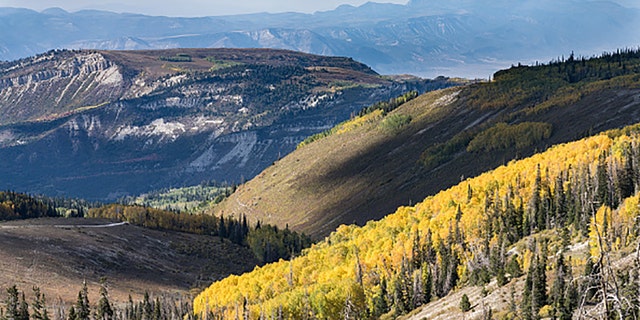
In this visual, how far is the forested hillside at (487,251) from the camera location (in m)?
95.8

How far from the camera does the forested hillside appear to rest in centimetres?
9575

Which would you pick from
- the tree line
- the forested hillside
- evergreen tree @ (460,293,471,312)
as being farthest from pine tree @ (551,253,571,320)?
the tree line

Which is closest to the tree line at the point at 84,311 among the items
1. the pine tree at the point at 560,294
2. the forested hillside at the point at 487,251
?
→ the forested hillside at the point at 487,251

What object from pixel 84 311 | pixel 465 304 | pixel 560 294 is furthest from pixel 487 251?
pixel 84 311

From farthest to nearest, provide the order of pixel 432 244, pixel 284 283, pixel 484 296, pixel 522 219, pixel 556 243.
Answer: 1. pixel 284 283
2. pixel 432 244
3. pixel 522 219
4. pixel 556 243
5. pixel 484 296

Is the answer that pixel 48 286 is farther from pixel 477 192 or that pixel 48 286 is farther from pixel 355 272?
pixel 477 192

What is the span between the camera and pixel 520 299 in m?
89.2

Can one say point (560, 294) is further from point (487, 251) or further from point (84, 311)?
point (84, 311)

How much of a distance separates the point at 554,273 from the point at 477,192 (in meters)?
81.6

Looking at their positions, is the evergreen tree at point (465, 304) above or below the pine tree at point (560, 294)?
below

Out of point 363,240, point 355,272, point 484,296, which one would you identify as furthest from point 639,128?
point 484,296

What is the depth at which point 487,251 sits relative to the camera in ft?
381

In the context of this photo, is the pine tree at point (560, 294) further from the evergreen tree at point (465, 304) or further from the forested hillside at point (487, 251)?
the evergreen tree at point (465, 304)

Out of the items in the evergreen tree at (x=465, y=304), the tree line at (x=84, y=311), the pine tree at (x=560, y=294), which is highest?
the pine tree at (x=560, y=294)
